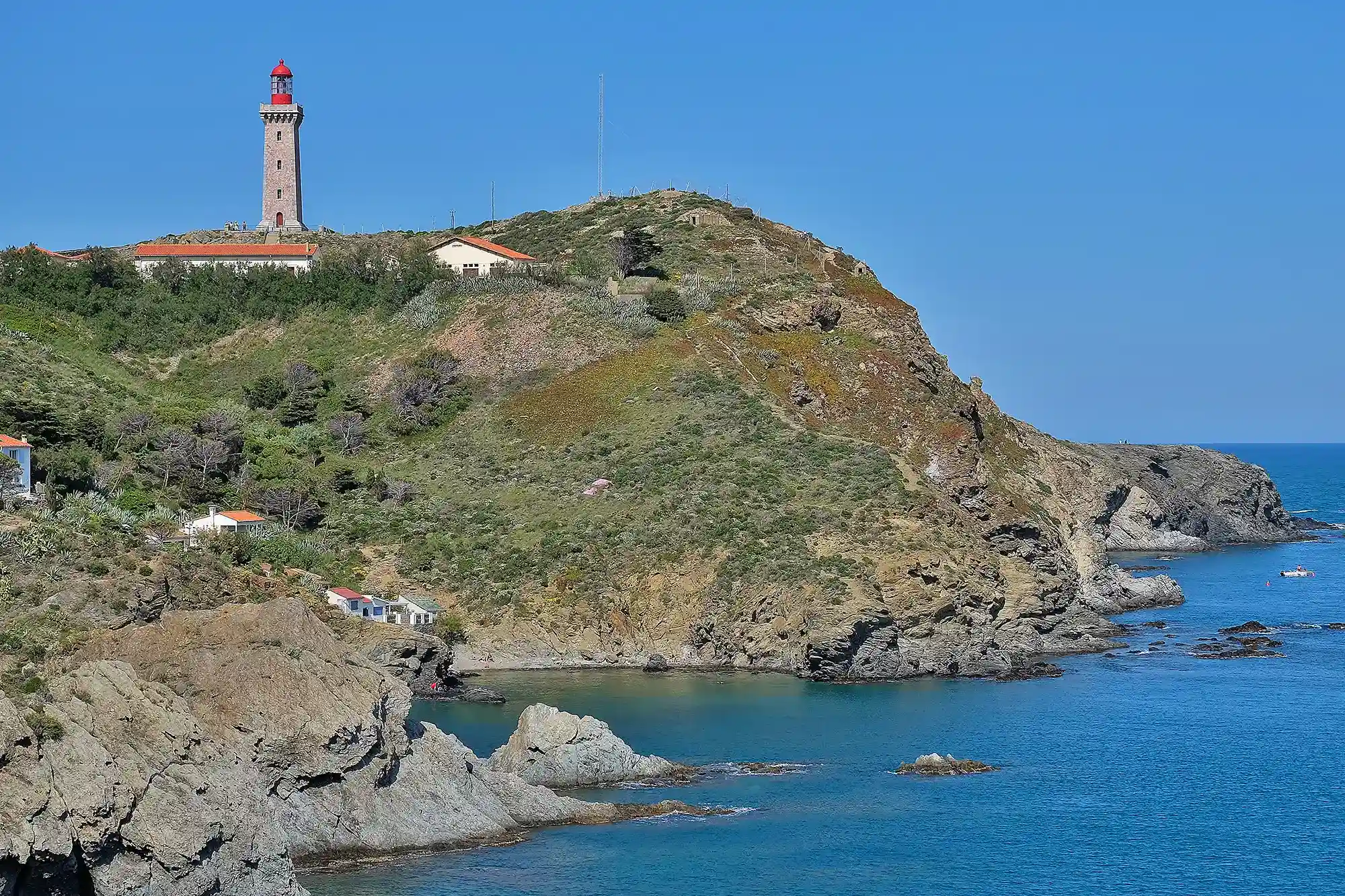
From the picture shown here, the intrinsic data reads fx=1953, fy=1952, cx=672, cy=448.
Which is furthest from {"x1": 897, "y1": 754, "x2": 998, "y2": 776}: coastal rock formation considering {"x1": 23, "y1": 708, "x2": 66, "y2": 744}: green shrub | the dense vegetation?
{"x1": 23, "y1": 708, "x2": 66, "y2": 744}: green shrub

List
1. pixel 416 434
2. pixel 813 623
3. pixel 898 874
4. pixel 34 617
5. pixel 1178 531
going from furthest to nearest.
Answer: pixel 1178 531, pixel 416 434, pixel 813 623, pixel 34 617, pixel 898 874

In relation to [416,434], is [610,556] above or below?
below

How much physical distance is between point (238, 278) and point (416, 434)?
25081 mm

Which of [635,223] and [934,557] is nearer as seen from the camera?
[934,557]

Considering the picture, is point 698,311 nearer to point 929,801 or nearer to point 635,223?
point 635,223

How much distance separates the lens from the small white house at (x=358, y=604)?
78062 millimetres

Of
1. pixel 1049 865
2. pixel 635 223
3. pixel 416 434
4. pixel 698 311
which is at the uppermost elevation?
pixel 635 223

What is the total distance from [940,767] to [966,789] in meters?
2.38

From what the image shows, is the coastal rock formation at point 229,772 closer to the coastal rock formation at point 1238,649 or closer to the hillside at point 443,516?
the hillside at point 443,516

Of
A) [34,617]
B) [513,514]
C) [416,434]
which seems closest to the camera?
[34,617]

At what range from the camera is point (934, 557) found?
275ft

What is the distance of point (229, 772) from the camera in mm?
45812

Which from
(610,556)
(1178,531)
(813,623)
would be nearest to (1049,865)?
(813,623)

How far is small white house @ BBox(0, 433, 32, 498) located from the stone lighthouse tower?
4356 cm
